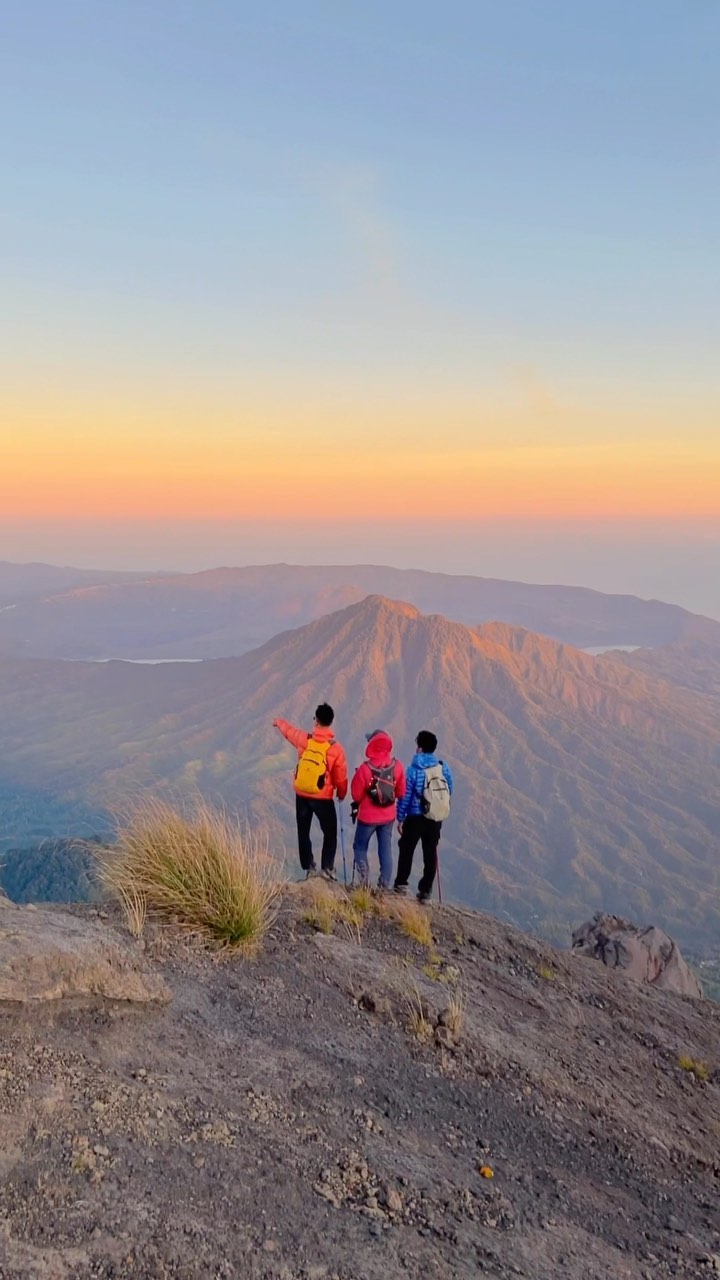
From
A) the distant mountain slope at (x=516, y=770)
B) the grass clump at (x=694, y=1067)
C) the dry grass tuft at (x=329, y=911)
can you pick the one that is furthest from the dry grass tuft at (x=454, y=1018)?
the distant mountain slope at (x=516, y=770)

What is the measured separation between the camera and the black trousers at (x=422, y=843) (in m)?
9.30

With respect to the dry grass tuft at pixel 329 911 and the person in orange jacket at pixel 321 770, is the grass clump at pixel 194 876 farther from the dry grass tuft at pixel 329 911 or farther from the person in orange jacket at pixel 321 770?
the person in orange jacket at pixel 321 770

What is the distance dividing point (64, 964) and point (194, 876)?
2.18 meters

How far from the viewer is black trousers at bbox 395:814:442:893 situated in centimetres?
930

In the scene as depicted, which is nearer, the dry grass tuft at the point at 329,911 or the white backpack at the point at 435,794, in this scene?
the dry grass tuft at the point at 329,911

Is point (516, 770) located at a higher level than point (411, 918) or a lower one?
lower

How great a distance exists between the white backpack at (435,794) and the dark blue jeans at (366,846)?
18.8 inches

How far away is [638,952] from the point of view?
14.6 meters

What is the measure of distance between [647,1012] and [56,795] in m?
152

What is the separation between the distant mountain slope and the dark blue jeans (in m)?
97.3

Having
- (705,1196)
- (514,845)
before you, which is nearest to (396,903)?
(705,1196)

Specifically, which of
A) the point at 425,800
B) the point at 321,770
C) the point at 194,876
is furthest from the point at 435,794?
the point at 194,876

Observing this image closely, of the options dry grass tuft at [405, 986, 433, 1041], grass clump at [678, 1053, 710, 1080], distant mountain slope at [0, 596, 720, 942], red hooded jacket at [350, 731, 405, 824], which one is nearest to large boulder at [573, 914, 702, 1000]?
grass clump at [678, 1053, 710, 1080]

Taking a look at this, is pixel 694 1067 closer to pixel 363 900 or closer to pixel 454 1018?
pixel 454 1018
